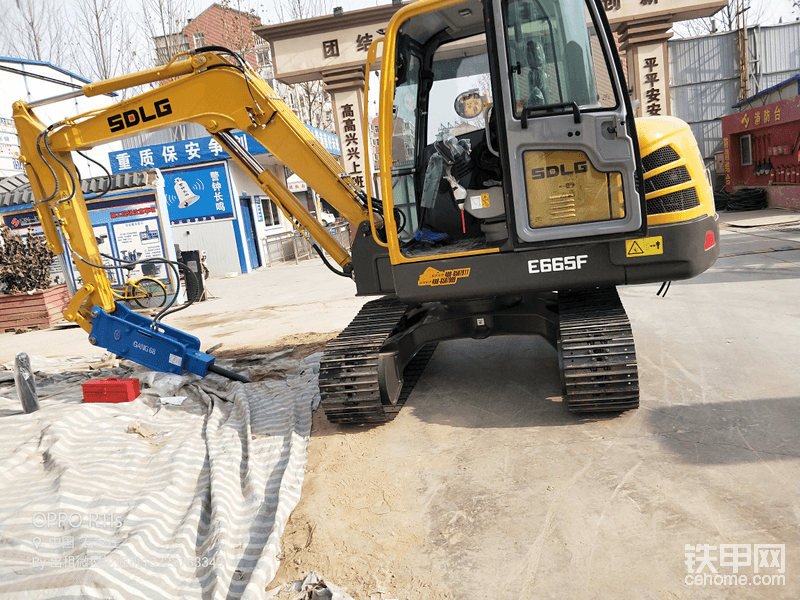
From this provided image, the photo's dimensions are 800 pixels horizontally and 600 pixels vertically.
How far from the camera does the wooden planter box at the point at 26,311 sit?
11.4 m

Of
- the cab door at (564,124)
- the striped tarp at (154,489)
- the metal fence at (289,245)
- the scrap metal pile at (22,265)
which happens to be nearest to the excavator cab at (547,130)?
the cab door at (564,124)

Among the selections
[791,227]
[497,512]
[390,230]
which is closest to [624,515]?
[497,512]

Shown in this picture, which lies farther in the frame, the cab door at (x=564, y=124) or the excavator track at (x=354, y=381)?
the excavator track at (x=354, y=381)

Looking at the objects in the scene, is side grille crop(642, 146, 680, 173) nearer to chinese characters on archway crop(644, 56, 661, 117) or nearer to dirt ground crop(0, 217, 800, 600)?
dirt ground crop(0, 217, 800, 600)

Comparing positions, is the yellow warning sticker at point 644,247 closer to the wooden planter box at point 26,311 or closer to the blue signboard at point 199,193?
the wooden planter box at point 26,311

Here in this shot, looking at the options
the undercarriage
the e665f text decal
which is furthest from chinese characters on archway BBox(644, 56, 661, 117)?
the e665f text decal

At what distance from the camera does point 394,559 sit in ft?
9.63

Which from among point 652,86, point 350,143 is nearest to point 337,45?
point 350,143

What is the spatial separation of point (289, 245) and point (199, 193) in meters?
3.89

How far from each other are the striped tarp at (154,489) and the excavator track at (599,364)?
188 centimetres

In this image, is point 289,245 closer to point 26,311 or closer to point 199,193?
point 199,193

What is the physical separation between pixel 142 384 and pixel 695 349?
16.8 ft

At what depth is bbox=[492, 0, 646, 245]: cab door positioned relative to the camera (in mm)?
3902

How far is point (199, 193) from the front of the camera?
1775cm
